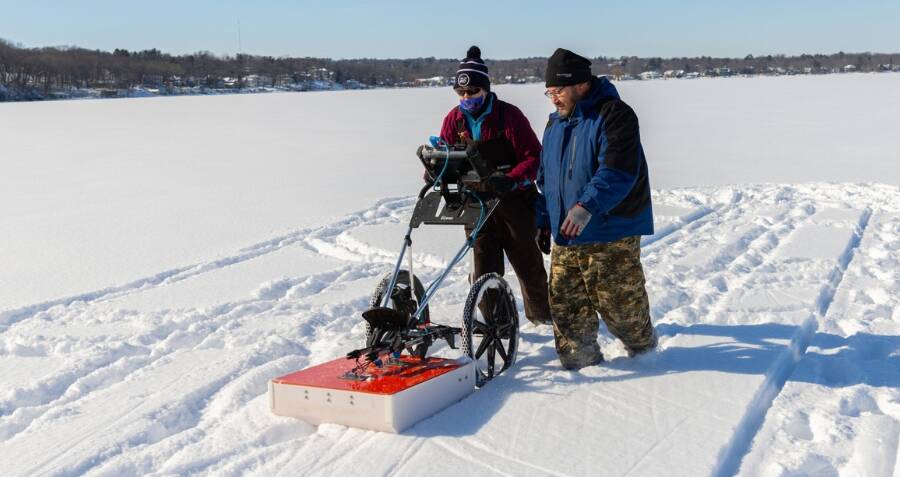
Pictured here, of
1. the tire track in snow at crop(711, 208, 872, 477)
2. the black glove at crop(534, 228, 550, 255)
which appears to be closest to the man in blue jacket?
the black glove at crop(534, 228, 550, 255)

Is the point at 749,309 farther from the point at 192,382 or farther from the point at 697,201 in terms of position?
the point at 697,201

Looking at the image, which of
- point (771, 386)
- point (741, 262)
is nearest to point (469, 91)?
point (771, 386)

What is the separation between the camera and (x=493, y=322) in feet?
15.0

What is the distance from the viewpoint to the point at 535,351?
497 centimetres

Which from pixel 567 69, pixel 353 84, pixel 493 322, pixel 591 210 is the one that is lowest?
pixel 493 322

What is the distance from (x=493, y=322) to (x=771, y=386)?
1403 mm

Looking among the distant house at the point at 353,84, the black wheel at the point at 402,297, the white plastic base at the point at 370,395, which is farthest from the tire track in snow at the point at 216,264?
the distant house at the point at 353,84

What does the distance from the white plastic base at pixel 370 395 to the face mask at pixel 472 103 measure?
1.59m

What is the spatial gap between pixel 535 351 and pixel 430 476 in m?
1.74

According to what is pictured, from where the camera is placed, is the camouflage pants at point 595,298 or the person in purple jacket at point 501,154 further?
the person in purple jacket at point 501,154

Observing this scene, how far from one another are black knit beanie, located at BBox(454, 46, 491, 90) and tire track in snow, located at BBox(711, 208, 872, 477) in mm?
2157

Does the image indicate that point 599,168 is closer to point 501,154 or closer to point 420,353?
point 501,154

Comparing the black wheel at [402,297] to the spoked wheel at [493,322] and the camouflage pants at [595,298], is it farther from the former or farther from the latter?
the camouflage pants at [595,298]

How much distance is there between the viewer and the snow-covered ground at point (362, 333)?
3572 millimetres
